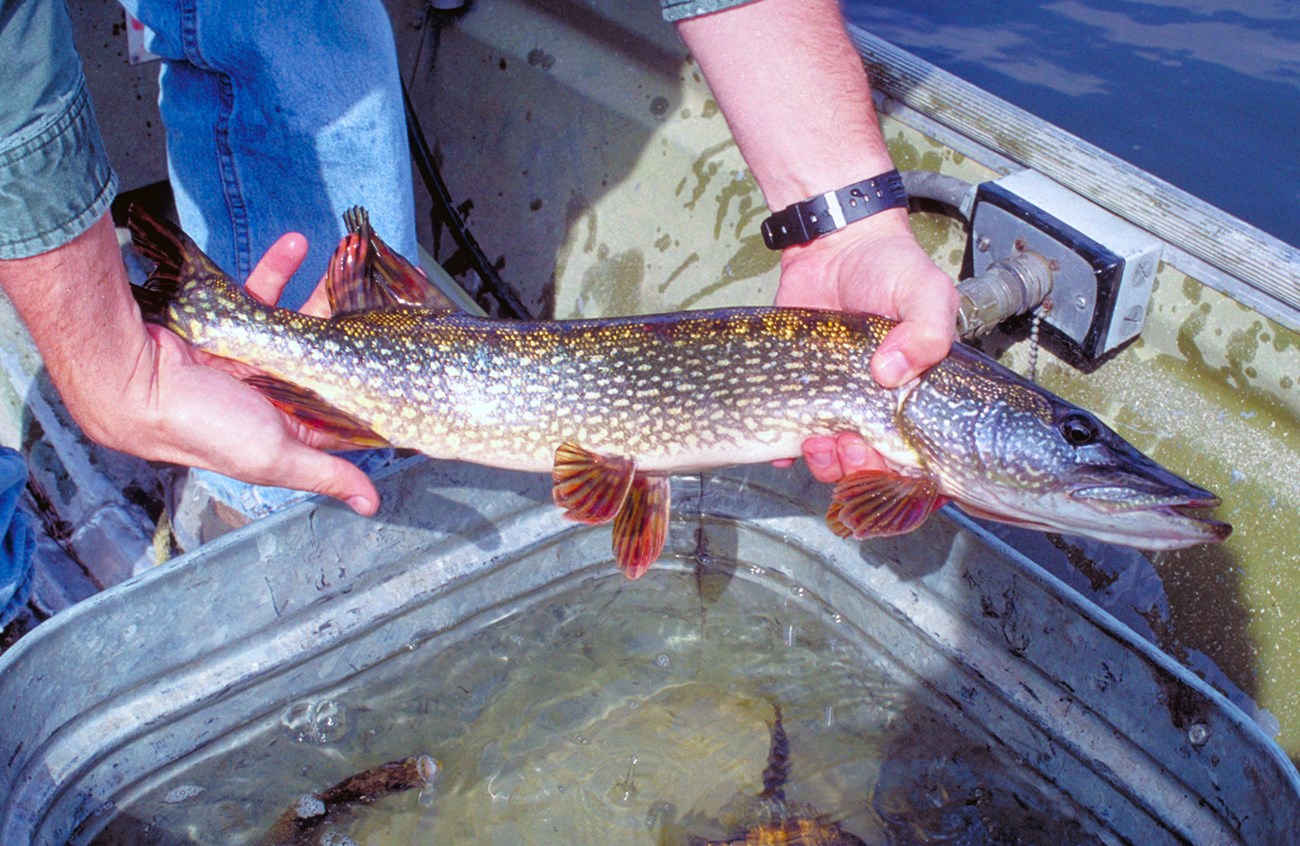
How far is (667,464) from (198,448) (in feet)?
3.27

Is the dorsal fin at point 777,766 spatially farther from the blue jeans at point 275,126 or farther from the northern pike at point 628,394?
the blue jeans at point 275,126

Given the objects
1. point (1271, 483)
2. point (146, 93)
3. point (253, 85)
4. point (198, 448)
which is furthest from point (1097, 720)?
point (146, 93)

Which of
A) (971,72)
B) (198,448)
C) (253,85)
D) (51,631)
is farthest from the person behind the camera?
(971,72)

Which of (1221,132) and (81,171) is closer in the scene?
(81,171)

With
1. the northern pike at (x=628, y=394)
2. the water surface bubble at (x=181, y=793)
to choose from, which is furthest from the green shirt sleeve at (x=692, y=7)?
the water surface bubble at (x=181, y=793)

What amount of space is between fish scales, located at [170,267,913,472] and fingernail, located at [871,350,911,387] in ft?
0.32

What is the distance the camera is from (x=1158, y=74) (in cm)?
533

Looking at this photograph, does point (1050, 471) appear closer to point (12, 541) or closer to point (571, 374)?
point (571, 374)

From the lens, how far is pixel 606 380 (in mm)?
2277

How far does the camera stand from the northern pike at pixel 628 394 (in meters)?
2.13

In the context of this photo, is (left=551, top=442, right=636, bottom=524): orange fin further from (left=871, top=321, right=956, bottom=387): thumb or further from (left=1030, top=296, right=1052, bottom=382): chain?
(left=1030, top=296, right=1052, bottom=382): chain

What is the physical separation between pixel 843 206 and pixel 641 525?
0.88 m

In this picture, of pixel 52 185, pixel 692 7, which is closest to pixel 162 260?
pixel 52 185

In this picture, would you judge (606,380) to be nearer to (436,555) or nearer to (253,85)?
(436,555)
